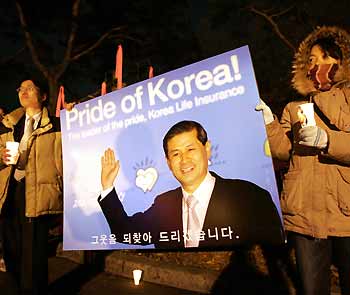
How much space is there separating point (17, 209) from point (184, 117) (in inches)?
72.9

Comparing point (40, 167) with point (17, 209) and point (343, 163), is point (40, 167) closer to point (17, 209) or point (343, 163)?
point (17, 209)

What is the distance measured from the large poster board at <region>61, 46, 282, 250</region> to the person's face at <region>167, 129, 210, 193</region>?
0.06 metres

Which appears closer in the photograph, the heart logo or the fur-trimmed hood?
the fur-trimmed hood

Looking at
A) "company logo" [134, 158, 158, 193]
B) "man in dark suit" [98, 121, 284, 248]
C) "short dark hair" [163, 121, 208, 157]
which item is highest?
"short dark hair" [163, 121, 208, 157]

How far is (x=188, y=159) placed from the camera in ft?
11.1

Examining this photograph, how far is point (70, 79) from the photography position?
1576 cm

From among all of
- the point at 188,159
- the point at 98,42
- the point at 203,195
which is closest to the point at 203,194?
the point at 203,195

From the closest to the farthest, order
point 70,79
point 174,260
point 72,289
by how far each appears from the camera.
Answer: point 72,289, point 174,260, point 70,79

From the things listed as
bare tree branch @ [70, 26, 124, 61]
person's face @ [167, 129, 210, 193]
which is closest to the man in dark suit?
person's face @ [167, 129, 210, 193]

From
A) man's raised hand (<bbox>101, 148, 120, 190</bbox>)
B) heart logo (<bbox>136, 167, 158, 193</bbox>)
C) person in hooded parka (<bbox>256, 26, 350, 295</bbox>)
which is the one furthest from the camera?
man's raised hand (<bbox>101, 148, 120, 190</bbox>)

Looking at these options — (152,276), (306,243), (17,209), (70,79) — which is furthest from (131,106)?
(70,79)

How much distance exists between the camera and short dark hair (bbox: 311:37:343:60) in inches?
107

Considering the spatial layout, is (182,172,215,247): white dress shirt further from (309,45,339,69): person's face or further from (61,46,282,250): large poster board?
(309,45,339,69): person's face

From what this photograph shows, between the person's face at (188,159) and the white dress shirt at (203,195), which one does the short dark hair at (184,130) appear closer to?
the person's face at (188,159)
